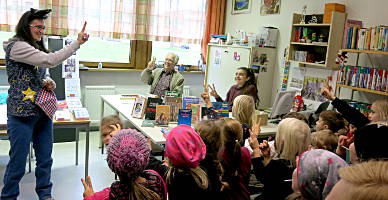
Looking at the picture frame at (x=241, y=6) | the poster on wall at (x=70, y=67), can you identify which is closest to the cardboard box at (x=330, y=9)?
the picture frame at (x=241, y=6)

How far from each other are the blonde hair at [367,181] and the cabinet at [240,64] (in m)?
4.34

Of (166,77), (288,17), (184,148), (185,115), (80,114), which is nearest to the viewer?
(184,148)

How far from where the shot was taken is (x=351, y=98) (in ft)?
13.4

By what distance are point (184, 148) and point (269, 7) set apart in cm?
431

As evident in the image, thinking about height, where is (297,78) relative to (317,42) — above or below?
below

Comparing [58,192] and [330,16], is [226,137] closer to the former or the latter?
[58,192]

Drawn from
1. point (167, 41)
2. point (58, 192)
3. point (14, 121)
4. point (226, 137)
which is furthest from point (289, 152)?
point (167, 41)

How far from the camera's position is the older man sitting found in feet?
14.6

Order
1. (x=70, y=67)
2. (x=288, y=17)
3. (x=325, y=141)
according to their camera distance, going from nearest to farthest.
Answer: (x=325, y=141)
(x=70, y=67)
(x=288, y=17)

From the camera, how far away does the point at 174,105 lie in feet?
11.1

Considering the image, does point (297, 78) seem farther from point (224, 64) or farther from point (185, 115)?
point (185, 115)

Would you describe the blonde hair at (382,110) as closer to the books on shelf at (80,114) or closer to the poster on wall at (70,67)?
the books on shelf at (80,114)

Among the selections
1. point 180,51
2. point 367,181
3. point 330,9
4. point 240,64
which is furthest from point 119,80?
point 367,181

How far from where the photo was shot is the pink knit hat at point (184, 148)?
5.22 feet
